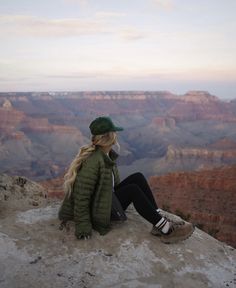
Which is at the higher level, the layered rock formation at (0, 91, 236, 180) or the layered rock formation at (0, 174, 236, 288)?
the layered rock formation at (0, 174, 236, 288)

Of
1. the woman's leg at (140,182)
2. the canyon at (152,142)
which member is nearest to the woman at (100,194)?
the woman's leg at (140,182)

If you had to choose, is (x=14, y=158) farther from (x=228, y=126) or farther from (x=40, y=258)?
(x=40, y=258)

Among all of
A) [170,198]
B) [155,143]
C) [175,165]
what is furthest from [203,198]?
[155,143]

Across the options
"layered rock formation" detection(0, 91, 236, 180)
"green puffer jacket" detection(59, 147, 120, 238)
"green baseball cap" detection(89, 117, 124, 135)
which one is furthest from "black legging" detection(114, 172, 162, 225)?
"layered rock formation" detection(0, 91, 236, 180)

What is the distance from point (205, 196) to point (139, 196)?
2662cm

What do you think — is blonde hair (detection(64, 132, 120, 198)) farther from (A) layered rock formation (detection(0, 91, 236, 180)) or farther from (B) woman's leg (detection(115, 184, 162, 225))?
(A) layered rock formation (detection(0, 91, 236, 180))

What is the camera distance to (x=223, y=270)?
15.1 ft

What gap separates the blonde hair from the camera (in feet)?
15.3

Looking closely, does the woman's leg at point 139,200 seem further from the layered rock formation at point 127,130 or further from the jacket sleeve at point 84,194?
the layered rock formation at point 127,130

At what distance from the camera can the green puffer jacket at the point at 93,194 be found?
15.0ft

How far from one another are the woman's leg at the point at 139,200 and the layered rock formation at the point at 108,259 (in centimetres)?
28

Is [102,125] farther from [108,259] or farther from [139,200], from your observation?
[108,259]

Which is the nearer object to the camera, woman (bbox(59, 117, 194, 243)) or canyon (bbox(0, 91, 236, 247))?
woman (bbox(59, 117, 194, 243))

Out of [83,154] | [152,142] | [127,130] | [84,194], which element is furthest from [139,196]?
[127,130]
